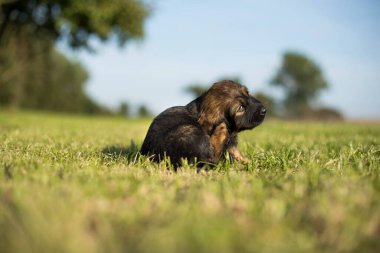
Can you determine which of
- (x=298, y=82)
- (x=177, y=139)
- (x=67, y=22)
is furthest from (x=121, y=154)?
(x=298, y=82)

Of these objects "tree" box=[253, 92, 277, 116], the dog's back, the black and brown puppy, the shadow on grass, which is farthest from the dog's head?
the shadow on grass

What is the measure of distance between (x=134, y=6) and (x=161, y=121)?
20.8 m

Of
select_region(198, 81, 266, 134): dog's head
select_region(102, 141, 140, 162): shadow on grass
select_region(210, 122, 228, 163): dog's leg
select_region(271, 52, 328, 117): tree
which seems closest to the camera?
select_region(210, 122, 228, 163): dog's leg

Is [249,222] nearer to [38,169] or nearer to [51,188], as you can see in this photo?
[51,188]

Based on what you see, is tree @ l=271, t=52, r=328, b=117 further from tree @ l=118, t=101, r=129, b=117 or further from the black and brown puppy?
the black and brown puppy

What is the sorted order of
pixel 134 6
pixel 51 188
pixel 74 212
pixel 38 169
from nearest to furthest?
1. pixel 74 212
2. pixel 51 188
3. pixel 38 169
4. pixel 134 6

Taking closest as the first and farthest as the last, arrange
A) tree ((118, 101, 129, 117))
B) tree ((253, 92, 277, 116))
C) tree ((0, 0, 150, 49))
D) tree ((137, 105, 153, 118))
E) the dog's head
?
1. the dog's head
2. tree ((253, 92, 277, 116))
3. tree ((0, 0, 150, 49))
4. tree ((137, 105, 153, 118))
5. tree ((118, 101, 129, 117))

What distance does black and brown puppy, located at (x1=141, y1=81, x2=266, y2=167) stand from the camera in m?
4.38

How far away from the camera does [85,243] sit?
183cm

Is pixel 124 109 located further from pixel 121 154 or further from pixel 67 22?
pixel 121 154

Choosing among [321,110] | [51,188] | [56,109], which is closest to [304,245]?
[51,188]

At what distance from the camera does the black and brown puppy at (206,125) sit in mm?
4379

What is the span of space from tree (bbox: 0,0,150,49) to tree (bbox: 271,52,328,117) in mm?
48312

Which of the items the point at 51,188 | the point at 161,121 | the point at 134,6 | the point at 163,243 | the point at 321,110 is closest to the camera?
the point at 163,243
